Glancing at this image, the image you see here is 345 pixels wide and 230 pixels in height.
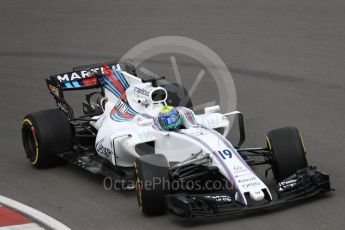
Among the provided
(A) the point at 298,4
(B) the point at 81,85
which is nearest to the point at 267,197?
(B) the point at 81,85

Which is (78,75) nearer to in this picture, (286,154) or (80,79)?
(80,79)

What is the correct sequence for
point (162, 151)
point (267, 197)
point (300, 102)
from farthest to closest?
1. point (300, 102)
2. point (162, 151)
3. point (267, 197)

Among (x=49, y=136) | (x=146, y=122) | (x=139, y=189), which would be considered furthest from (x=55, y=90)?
(x=139, y=189)

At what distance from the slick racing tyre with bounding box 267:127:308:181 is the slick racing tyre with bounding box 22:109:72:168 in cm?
323

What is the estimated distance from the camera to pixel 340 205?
9.80 meters

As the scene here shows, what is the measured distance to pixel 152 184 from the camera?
9758 mm

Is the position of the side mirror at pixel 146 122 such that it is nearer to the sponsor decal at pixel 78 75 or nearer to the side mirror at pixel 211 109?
the side mirror at pixel 211 109

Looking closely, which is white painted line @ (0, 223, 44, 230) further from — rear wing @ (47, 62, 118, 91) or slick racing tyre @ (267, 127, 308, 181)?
rear wing @ (47, 62, 118, 91)

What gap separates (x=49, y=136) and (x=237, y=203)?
12.2 ft

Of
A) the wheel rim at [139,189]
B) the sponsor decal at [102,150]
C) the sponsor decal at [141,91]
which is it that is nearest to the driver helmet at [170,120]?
the sponsor decal at [141,91]

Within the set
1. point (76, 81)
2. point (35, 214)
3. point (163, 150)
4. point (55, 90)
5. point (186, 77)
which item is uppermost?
point (76, 81)

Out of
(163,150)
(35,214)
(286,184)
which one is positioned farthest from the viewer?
(163,150)

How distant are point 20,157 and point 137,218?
384 centimetres

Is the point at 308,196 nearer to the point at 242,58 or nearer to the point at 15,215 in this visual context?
the point at 15,215
